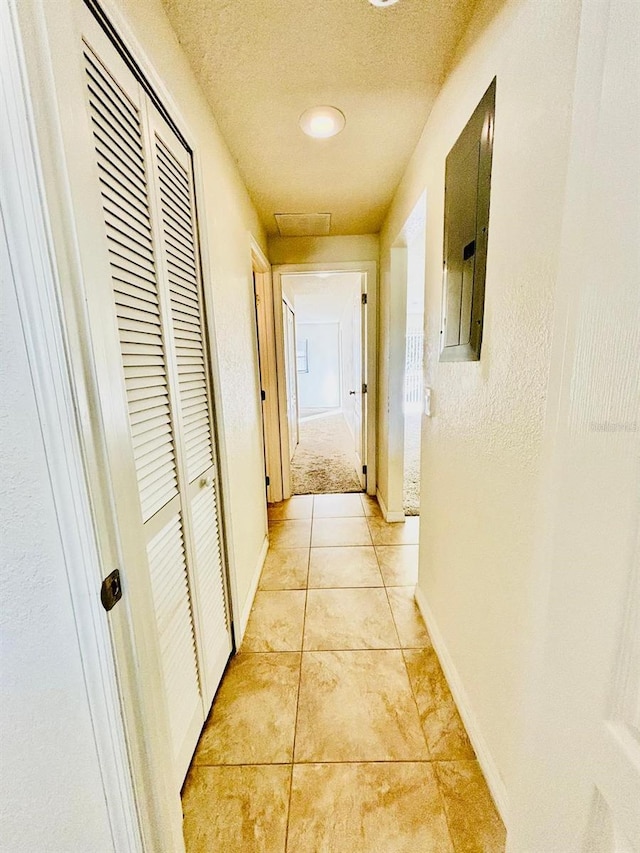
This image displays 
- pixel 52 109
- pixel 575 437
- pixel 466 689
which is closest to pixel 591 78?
pixel 575 437

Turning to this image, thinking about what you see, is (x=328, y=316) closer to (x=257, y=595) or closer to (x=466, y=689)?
(x=257, y=595)

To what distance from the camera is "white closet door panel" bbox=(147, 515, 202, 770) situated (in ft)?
3.07

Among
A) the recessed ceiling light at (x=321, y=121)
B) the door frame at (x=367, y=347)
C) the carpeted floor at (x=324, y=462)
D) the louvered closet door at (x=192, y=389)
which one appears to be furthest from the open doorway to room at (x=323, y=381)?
the louvered closet door at (x=192, y=389)

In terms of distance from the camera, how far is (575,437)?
496 millimetres

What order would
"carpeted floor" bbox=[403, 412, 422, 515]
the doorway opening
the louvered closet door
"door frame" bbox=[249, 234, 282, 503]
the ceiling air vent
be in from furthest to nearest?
1. "carpeted floor" bbox=[403, 412, 422, 515]
2. "door frame" bbox=[249, 234, 282, 503]
3. the doorway opening
4. the ceiling air vent
5. the louvered closet door

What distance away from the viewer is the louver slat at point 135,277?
74 centimetres

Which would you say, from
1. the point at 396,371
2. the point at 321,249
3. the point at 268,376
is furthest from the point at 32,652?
the point at 321,249

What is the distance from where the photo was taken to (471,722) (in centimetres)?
116

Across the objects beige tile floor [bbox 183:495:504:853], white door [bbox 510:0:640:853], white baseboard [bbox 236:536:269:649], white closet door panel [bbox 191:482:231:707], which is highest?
white door [bbox 510:0:640:853]

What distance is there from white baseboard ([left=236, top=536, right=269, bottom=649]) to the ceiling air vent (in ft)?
7.69

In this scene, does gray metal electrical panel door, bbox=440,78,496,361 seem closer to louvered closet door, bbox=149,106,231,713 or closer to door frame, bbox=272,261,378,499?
louvered closet door, bbox=149,106,231,713

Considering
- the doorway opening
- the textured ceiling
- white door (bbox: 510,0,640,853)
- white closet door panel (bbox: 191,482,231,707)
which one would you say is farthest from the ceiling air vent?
white door (bbox: 510,0,640,853)

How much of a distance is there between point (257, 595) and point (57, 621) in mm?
1580

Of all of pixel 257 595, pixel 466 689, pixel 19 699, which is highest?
pixel 19 699
